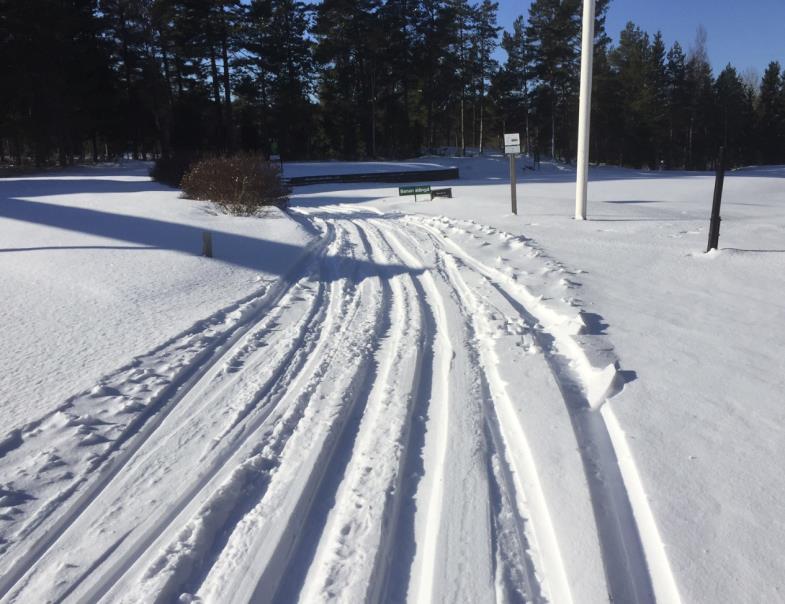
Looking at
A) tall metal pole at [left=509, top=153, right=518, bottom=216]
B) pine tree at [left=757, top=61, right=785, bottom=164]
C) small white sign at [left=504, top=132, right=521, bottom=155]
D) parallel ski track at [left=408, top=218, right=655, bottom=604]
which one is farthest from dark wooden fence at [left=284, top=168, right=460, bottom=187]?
pine tree at [left=757, top=61, right=785, bottom=164]

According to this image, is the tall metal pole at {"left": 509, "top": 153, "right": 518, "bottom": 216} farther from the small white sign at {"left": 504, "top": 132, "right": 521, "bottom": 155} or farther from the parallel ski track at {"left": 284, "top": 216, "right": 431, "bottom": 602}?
the parallel ski track at {"left": 284, "top": 216, "right": 431, "bottom": 602}

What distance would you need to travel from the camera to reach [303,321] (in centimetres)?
594

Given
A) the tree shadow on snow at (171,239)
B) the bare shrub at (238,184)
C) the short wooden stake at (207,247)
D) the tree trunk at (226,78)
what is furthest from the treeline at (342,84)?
the short wooden stake at (207,247)

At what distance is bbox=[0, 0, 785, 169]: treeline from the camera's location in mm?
35719

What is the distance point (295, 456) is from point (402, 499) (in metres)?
0.72

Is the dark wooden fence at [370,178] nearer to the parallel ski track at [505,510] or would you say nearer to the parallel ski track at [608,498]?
the parallel ski track at [608,498]

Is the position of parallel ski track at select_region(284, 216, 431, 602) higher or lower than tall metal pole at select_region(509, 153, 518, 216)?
lower

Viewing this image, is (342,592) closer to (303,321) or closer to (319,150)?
(303,321)

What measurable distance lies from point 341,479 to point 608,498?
132cm

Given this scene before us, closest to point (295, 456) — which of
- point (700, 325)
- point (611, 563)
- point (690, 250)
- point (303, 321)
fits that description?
point (611, 563)

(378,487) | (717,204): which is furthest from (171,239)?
(717,204)

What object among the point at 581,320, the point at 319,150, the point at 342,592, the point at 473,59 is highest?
the point at 473,59

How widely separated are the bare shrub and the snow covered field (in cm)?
672

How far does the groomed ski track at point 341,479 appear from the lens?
2.36m
